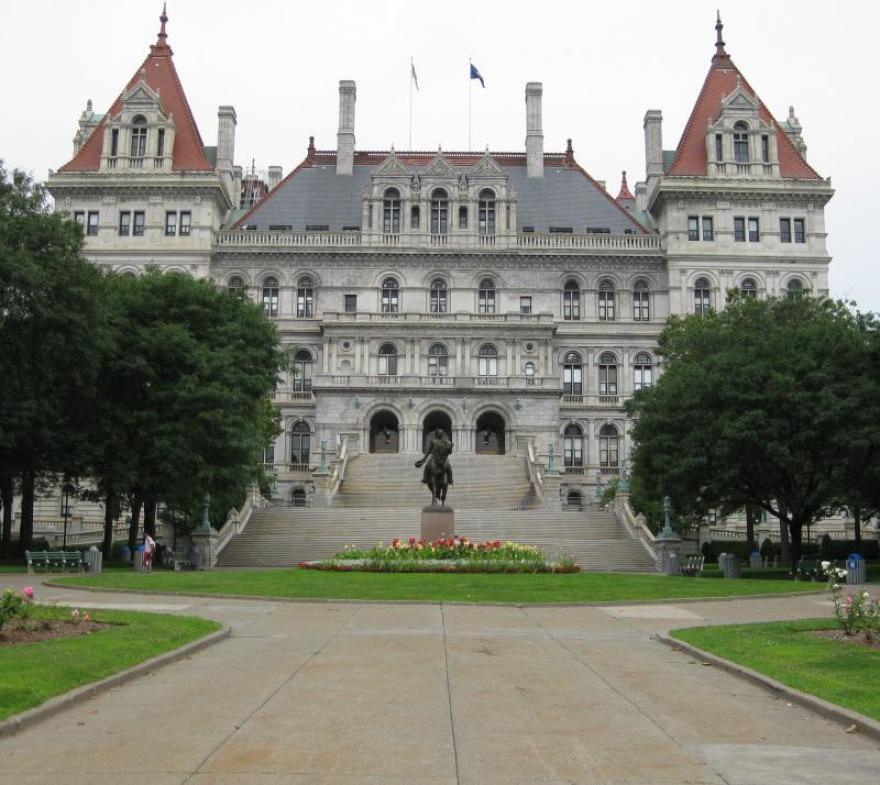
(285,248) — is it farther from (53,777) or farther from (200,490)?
(53,777)

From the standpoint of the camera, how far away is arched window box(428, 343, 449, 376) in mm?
67438

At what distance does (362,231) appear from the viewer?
71.6 meters

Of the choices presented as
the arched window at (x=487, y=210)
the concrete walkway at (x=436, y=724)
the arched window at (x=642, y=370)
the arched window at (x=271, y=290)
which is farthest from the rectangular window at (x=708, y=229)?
the concrete walkway at (x=436, y=724)

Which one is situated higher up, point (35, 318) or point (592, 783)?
point (35, 318)

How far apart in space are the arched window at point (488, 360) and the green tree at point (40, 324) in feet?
108

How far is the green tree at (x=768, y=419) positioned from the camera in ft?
122

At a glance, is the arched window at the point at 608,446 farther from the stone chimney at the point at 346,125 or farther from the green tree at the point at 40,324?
the green tree at the point at 40,324

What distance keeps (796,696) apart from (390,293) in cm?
6119

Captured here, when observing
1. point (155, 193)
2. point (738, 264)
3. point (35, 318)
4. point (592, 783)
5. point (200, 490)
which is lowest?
point (592, 783)

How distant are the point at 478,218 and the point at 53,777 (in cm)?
6613

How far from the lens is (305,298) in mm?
71250

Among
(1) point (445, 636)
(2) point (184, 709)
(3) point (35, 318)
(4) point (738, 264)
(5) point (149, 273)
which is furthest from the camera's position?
(4) point (738, 264)

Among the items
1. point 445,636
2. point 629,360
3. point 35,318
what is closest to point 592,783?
point 445,636

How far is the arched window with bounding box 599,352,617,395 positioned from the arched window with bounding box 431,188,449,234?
14778 mm
